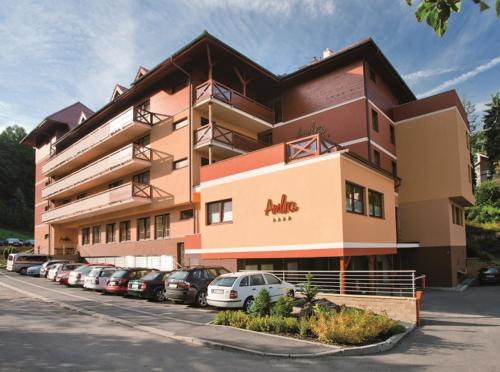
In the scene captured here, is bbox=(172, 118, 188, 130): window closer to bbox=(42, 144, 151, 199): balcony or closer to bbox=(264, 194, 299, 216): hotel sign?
bbox=(42, 144, 151, 199): balcony

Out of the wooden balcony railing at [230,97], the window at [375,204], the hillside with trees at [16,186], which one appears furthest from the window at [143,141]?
the hillside with trees at [16,186]

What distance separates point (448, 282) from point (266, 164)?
48.7 feet

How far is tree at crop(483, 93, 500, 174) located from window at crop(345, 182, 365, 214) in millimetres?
36743

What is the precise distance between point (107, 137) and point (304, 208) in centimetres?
1954

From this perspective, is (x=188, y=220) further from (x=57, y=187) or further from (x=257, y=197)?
(x=57, y=187)

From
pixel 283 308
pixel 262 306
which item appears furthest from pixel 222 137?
pixel 283 308

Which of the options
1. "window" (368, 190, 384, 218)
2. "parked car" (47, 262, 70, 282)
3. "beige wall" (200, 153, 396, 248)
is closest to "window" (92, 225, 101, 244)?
"parked car" (47, 262, 70, 282)

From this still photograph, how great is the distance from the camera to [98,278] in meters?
21.4

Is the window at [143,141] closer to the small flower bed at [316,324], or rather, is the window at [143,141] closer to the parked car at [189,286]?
the parked car at [189,286]

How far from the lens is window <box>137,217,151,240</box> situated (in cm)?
2886

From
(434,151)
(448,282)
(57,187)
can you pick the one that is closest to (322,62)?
(434,151)

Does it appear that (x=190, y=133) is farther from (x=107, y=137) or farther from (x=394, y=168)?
(x=394, y=168)

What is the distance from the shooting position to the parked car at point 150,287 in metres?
18.0

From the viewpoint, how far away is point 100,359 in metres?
8.20
